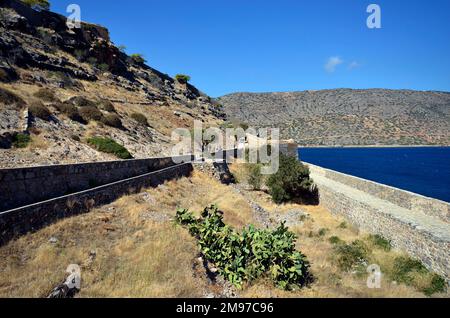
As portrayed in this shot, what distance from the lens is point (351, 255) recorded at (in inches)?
595

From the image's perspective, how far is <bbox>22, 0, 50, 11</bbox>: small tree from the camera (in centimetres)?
5114

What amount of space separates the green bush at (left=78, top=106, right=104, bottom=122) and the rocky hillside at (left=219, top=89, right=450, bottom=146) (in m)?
106

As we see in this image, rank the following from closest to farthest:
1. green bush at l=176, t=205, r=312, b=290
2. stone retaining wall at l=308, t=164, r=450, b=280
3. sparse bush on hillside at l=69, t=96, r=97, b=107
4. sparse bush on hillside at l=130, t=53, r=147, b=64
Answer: green bush at l=176, t=205, r=312, b=290 < stone retaining wall at l=308, t=164, r=450, b=280 < sparse bush on hillside at l=69, t=96, r=97, b=107 < sparse bush on hillside at l=130, t=53, r=147, b=64

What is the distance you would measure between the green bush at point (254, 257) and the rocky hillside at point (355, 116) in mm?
120605

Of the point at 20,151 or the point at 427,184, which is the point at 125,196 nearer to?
the point at 20,151

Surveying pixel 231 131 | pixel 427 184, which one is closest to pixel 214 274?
pixel 231 131

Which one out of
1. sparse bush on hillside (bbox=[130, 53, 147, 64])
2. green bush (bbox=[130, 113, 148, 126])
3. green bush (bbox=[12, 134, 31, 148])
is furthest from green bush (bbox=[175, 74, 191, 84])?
green bush (bbox=[12, 134, 31, 148])

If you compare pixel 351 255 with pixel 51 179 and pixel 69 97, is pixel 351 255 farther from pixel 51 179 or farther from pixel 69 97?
pixel 69 97

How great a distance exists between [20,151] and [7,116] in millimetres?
4371

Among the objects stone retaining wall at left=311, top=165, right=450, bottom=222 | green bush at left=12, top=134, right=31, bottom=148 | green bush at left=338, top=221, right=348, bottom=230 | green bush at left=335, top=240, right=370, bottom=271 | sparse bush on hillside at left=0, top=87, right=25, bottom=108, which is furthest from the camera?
sparse bush on hillside at left=0, top=87, right=25, bottom=108

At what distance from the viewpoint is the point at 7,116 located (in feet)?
68.7

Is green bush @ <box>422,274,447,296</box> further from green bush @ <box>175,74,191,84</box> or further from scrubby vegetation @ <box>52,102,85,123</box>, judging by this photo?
green bush @ <box>175,74,191,84</box>

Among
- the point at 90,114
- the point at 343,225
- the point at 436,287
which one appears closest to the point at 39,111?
the point at 90,114
